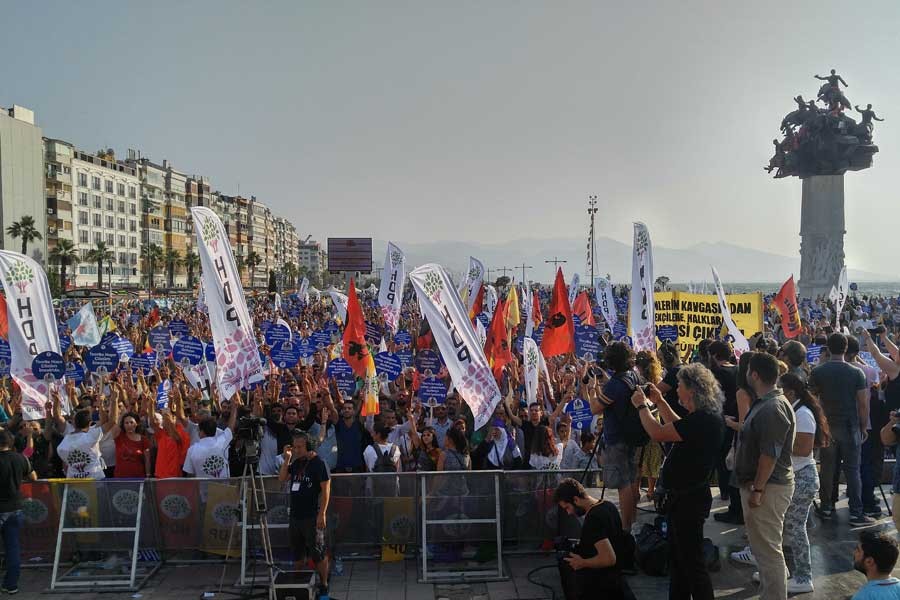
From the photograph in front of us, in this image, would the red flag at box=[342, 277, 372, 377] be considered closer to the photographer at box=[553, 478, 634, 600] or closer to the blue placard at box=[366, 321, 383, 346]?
the blue placard at box=[366, 321, 383, 346]

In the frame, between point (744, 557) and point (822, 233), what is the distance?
50451 mm

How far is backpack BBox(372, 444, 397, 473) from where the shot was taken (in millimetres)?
8156

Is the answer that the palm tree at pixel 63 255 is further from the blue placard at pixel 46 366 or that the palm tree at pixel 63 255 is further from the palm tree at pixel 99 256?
the blue placard at pixel 46 366

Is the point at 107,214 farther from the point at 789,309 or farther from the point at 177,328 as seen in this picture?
the point at 789,309

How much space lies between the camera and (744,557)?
661 centimetres

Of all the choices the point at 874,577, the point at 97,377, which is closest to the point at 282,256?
the point at 97,377

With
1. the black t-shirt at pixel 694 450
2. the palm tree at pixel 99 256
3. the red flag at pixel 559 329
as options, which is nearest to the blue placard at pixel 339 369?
the red flag at pixel 559 329

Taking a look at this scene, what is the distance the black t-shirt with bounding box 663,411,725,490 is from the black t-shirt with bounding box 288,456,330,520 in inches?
129

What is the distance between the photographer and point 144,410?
9695 mm

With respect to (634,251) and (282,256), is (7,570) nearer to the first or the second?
(634,251)

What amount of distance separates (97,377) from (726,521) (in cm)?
1192

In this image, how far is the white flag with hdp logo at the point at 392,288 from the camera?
726 inches

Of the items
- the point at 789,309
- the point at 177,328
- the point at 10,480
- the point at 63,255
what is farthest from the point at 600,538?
the point at 63,255

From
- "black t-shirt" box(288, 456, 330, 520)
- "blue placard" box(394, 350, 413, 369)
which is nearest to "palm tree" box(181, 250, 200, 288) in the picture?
"blue placard" box(394, 350, 413, 369)
